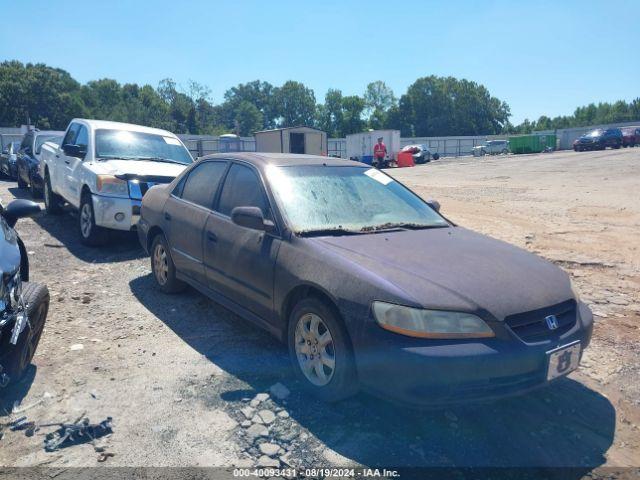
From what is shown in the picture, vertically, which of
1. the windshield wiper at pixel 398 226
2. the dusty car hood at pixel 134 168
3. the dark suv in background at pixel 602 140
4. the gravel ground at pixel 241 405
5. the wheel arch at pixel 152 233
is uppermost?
the dark suv in background at pixel 602 140

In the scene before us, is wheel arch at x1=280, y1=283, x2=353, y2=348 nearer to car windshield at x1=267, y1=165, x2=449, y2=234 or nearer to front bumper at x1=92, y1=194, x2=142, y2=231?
car windshield at x1=267, y1=165, x2=449, y2=234

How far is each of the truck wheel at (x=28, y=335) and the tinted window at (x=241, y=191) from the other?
5.15 feet

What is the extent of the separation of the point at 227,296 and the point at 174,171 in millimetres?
3809

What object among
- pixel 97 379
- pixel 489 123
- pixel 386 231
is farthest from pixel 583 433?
pixel 489 123

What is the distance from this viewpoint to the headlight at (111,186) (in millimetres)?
6758

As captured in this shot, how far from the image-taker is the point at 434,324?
2.70 meters

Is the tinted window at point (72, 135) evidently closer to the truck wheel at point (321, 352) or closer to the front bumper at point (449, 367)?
the truck wheel at point (321, 352)

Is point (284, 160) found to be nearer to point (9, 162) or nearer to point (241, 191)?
point (241, 191)

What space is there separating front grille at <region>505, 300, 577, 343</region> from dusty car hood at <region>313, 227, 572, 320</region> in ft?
0.12

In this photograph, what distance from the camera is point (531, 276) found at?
10.4 feet

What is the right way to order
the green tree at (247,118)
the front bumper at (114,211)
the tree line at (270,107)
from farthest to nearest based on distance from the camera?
the green tree at (247,118), the tree line at (270,107), the front bumper at (114,211)

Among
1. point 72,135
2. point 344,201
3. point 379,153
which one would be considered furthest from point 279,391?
point 379,153

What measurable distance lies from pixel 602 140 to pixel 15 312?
4529cm

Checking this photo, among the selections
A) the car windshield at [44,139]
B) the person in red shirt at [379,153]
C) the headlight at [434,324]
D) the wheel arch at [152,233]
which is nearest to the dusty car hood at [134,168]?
the wheel arch at [152,233]
